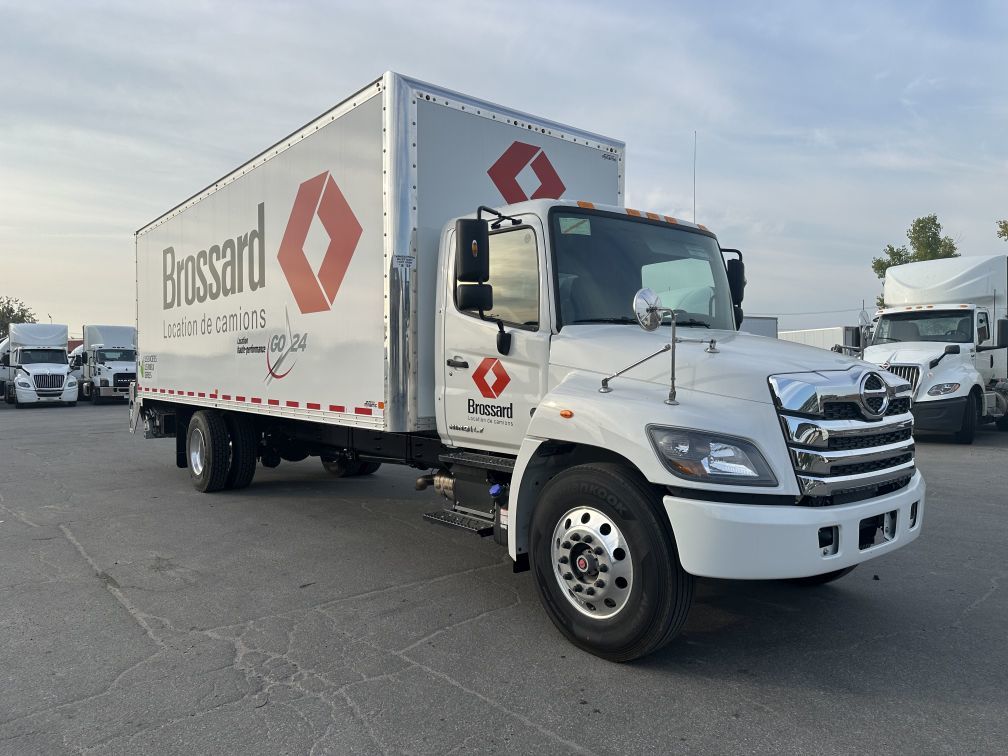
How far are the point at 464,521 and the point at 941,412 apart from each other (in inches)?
439

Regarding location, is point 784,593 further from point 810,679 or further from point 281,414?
point 281,414

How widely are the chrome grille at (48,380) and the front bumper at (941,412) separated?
89.8ft

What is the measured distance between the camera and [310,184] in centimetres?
646

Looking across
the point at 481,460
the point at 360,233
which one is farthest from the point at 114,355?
the point at 481,460

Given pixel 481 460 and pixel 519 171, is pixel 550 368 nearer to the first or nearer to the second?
pixel 481 460

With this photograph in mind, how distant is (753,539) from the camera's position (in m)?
3.31

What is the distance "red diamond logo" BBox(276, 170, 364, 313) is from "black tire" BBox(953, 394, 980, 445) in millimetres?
11879

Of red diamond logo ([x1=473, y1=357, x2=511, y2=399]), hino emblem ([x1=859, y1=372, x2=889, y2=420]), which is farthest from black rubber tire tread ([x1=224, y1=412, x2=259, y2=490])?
hino emblem ([x1=859, y1=372, x2=889, y2=420])

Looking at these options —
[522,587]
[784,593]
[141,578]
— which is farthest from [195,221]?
[784,593]

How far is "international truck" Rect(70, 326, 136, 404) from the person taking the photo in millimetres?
27656

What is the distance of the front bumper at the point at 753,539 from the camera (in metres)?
3.32

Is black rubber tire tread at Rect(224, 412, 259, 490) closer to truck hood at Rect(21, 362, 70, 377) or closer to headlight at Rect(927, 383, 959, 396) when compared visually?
headlight at Rect(927, 383, 959, 396)

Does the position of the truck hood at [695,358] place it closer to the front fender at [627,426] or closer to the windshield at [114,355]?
the front fender at [627,426]

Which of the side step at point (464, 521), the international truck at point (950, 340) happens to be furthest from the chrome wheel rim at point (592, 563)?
the international truck at point (950, 340)
